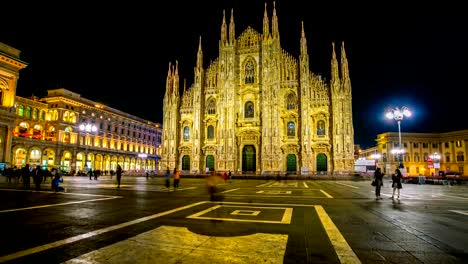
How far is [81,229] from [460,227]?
8771mm

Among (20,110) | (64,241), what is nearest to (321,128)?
(64,241)

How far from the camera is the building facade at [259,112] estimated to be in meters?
43.1

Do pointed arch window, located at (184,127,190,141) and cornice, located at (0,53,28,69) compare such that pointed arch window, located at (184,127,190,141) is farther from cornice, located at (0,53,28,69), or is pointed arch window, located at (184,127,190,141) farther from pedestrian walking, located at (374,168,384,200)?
pedestrian walking, located at (374,168,384,200)

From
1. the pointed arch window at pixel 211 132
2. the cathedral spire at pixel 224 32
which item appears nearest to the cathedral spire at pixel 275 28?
the cathedral spire at pixel 224 32

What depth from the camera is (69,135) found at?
5994 centimetres

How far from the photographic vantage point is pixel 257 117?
4638 centimetres

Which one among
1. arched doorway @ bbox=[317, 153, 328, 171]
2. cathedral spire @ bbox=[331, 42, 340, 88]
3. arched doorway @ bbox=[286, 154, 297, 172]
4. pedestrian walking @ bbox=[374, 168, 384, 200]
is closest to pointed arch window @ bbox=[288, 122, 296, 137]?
arched doorway @ bbox=[286, 154, 297, 172]

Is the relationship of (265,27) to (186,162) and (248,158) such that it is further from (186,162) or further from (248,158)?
(186,162)

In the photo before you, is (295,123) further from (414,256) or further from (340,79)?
(414,256)

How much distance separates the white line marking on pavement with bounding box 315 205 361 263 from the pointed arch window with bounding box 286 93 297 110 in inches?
1547

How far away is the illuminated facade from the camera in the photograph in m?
52.2

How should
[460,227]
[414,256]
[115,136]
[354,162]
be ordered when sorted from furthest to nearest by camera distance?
[115,136], [354,162], [460,227], [414,256]

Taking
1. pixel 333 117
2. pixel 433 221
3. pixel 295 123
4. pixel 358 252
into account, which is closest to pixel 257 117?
pixel 295 123

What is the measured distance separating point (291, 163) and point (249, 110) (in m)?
11.4
